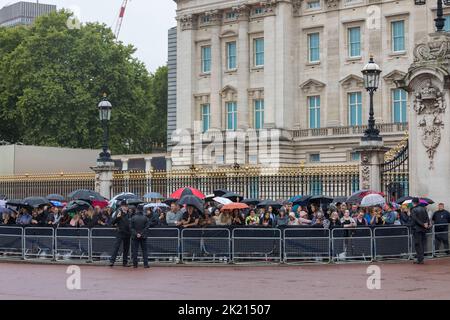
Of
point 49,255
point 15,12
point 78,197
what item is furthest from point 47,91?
point 15,12

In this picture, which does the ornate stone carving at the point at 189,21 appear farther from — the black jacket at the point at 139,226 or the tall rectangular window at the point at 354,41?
the black jacket at the point at 139,226

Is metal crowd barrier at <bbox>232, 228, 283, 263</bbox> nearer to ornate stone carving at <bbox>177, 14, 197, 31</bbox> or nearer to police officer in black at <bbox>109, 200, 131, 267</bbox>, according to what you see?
police officer in black at <bbox>109, 200, 131, 267</bbox>

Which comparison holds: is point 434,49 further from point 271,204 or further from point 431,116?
point 271,204

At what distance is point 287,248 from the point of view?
902 inches

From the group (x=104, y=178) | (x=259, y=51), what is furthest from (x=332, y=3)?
(x=104, y=178)

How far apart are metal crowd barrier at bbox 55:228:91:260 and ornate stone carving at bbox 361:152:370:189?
343 inches

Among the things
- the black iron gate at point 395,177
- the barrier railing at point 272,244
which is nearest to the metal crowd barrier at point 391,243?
the barrier railing at point 272,244

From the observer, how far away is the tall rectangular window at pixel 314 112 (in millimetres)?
62844

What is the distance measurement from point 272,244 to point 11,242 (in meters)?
8.00

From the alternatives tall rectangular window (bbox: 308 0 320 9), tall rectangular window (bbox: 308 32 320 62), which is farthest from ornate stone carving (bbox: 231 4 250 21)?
tall rectangular window (bbox: 308 32 320 62)

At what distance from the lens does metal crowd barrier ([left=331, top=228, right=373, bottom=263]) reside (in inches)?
896

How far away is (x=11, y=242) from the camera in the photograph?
26000 mm

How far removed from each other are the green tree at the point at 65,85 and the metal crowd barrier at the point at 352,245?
43653 millimetres

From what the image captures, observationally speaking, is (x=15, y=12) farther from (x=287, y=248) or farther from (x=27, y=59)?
(x=287, y=248)
